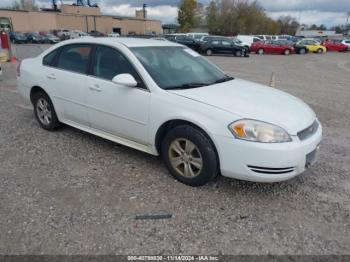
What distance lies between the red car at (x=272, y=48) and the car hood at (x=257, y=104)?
1211 inches

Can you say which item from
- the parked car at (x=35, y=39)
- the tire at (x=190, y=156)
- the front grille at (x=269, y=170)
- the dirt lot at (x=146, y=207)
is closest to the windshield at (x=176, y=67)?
the tire at (x=190, y=156)

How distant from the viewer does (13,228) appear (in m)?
2.76

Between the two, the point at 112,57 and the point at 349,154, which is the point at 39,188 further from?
the point at 349,154

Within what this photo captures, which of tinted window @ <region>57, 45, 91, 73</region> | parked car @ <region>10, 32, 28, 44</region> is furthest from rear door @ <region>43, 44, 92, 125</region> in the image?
parked car @ <region>10, 32, 28, 44</region>

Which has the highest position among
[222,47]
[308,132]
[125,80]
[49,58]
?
[49,58]

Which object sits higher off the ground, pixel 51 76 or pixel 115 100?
pixel 51 76

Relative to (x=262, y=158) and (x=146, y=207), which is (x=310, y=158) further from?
(x=146, y=207)

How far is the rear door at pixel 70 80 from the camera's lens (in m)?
4.35

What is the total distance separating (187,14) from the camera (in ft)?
223

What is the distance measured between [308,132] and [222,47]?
997 inches

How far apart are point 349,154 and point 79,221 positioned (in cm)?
383

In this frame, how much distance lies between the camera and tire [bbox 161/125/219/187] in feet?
10.6

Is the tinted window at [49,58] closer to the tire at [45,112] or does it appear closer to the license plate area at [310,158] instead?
the tire at [45,112]

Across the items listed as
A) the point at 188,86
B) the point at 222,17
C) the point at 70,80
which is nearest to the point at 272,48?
the point at 70,80
